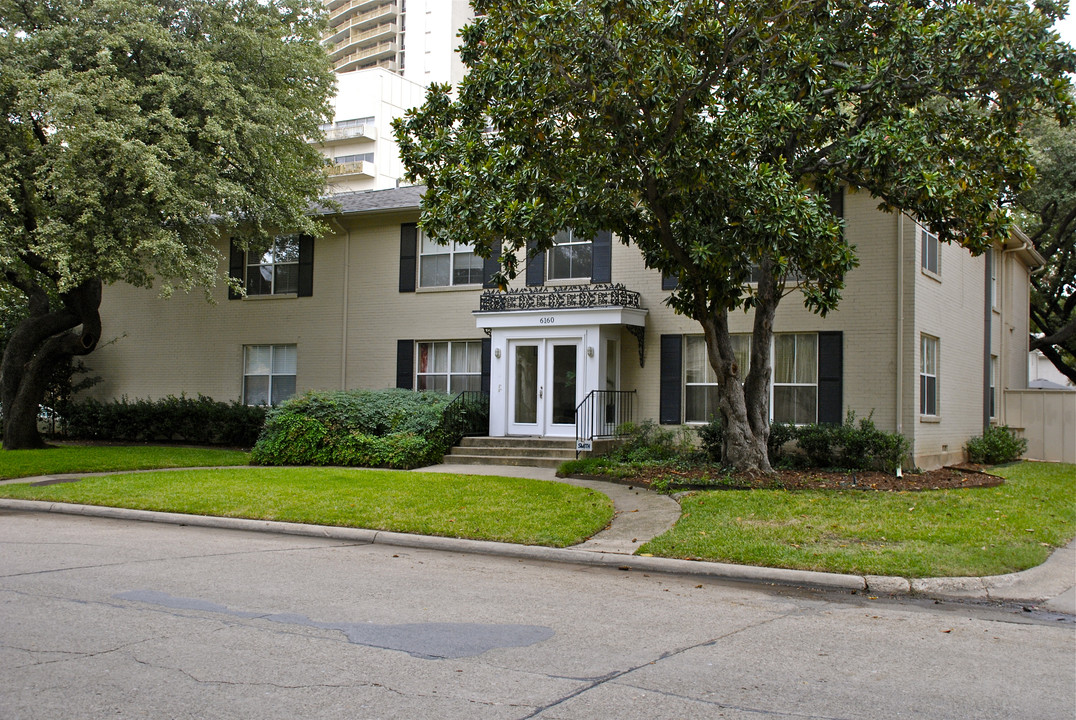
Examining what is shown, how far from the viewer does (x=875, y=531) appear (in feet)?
32.4

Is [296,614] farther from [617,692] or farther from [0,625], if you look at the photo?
[617,692]

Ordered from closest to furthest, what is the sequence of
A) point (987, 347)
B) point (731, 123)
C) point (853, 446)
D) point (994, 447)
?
point (731, 123) < point (853, 446) < point (994, 447) < point (987, 347)

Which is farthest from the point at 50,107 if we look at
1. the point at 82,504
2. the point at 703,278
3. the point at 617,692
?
the point at 617,692

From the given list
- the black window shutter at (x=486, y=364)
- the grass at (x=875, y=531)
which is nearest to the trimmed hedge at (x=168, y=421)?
the black window shutter at (x=486, y=364)

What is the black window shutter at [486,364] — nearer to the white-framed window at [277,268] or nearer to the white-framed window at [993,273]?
the white-framed window at [277,268]

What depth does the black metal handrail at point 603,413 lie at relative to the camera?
59.0 feet

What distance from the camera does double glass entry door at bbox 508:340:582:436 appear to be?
61.5 feet

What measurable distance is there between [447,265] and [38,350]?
31.3ft

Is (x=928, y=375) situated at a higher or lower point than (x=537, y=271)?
lower

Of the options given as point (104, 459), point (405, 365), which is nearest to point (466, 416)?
point (405, 365)

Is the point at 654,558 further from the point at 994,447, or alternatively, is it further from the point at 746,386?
the point at 994,447

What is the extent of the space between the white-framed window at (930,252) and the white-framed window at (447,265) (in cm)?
947

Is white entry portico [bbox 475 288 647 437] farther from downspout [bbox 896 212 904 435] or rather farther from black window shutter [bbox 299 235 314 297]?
black window shutter [bbox 299 235 314 297]

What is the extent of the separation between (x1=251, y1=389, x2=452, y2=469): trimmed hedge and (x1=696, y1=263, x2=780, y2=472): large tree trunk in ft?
19.6
